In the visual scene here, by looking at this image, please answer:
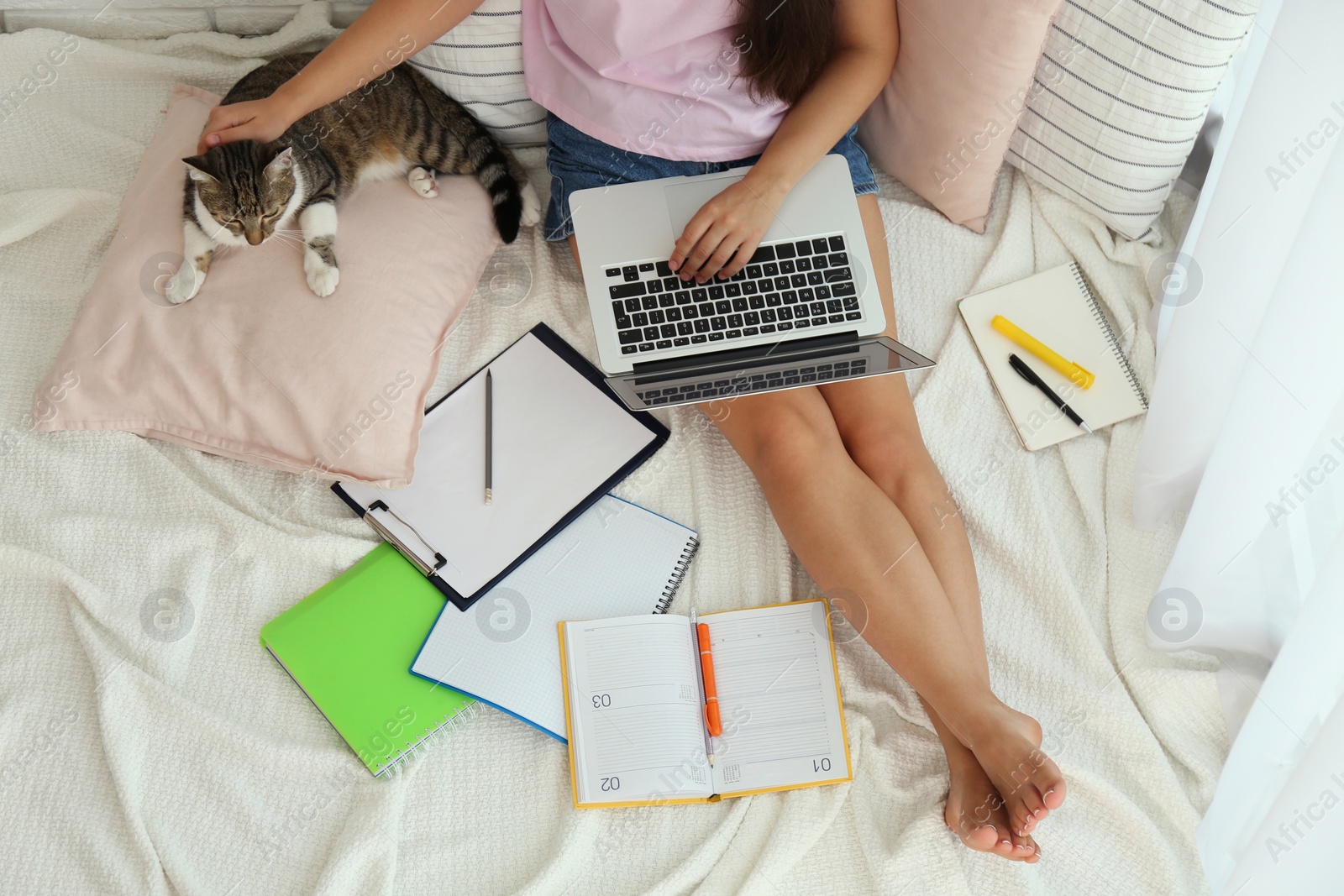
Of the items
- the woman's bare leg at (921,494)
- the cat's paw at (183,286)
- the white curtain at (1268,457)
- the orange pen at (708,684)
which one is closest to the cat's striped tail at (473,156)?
the cat's paw at (183,286)

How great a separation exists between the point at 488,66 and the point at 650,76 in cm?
24

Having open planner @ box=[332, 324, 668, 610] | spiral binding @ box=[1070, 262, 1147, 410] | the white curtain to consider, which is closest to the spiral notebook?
spiral binding @ box=[1070, 262, 1147, 410]

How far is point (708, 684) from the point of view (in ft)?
3.53

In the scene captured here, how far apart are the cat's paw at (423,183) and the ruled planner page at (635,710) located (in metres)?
0.61

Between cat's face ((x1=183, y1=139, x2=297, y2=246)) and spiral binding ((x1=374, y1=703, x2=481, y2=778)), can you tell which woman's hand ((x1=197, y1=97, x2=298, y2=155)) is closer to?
cat's face ((x1=183, y1=139, x2=297, y2=246))

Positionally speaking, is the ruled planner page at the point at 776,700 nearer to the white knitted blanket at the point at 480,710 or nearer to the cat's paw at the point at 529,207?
the white knitted blanket at the point at 480,710

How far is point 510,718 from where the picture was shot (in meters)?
1.08

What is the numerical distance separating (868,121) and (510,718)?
37.4 inches

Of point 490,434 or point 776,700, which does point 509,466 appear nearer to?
point 490,434

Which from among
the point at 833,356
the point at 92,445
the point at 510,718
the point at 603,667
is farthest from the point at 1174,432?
the point at 92,445

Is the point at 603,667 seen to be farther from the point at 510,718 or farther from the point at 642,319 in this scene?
the point at 642,319

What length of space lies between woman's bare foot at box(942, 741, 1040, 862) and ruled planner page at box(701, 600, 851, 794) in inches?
4.8

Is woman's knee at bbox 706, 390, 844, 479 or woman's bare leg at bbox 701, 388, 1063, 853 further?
woman's knee at bbox 706, 390, 844, 479

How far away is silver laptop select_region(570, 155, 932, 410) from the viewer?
105 cm
